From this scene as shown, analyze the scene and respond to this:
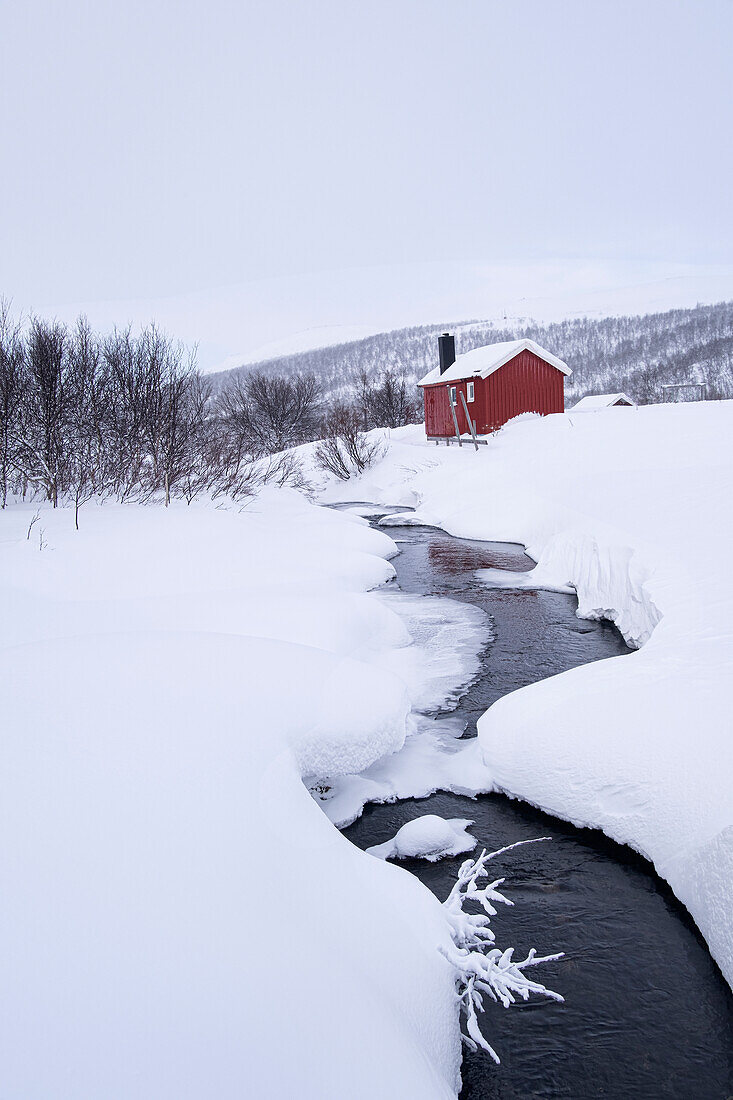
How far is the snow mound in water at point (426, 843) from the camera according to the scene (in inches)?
193

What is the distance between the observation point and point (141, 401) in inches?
650

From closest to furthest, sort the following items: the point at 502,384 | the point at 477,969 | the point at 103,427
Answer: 1. the point at 477,969
2. the point at 103,427
3. the point at 502,384

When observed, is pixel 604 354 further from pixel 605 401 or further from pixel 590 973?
pixel 590 973

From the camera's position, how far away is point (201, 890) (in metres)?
3.02

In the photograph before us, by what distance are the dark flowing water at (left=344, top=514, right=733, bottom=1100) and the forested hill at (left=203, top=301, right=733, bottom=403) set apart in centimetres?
7515

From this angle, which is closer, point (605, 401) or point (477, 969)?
point (477, 969)

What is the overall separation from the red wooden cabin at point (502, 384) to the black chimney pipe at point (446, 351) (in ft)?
8.03

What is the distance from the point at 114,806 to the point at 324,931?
3.96ft

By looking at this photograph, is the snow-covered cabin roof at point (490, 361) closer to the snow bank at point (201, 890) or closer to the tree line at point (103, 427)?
the tree line at point (103, 427)

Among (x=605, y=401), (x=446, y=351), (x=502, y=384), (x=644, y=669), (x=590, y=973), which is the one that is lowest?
(x=590, y=973)

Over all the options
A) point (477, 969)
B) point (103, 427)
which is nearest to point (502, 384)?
point (103, 427)

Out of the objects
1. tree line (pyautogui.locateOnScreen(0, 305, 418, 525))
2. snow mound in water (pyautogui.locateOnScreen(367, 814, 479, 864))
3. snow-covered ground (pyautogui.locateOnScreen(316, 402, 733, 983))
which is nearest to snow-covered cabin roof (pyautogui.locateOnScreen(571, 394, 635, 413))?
snow-covered ground (pyautogui.locateOnScreen(316, 402, 733, 983))

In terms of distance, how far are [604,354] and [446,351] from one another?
99.7m

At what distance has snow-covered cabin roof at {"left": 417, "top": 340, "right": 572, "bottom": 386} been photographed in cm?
2983
